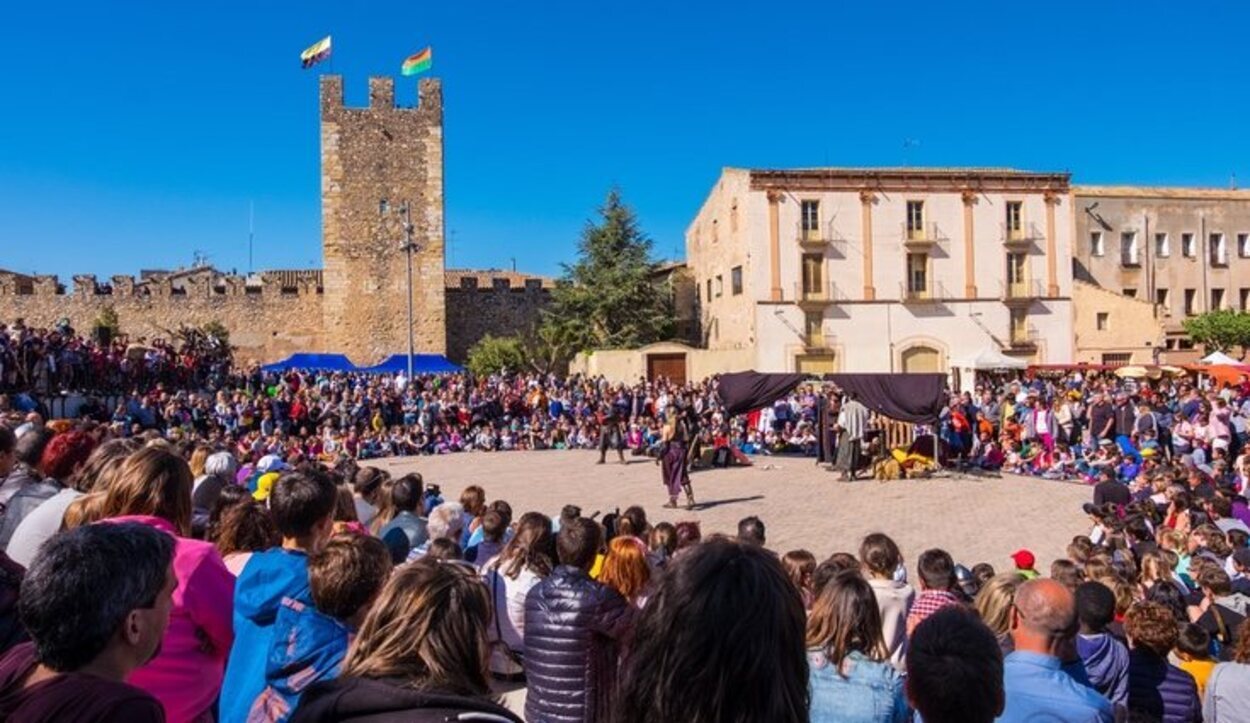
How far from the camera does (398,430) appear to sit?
22812 mm

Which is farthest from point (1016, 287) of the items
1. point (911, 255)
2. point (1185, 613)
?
point (1185, 613)

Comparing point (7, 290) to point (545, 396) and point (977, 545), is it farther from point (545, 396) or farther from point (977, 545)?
point (977, 545)

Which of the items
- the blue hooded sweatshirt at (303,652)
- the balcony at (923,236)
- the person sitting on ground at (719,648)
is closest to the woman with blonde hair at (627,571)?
the blue hooded sweatshirt at (303,652)

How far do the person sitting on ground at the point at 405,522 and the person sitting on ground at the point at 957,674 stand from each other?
12.6 feet

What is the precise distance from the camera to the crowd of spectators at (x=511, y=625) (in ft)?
5.75

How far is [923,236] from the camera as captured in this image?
118 feet

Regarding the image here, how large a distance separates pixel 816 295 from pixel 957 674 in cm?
3351

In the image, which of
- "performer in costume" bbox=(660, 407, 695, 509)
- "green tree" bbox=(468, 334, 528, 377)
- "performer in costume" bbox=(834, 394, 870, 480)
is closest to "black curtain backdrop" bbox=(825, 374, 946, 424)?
"performer in costume" bbox=(834, 394, 870, 480)

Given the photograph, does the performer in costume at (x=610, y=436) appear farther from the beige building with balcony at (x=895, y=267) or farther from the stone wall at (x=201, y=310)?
the stone wall at (x=201, y=310)

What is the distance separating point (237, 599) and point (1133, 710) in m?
3.80

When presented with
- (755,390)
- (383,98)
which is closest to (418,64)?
(383,98)

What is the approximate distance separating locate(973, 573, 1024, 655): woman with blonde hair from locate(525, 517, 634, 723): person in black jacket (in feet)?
5.34

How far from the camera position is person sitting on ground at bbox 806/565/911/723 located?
307 cm

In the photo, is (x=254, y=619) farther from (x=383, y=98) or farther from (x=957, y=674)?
(x=383, y=98)
